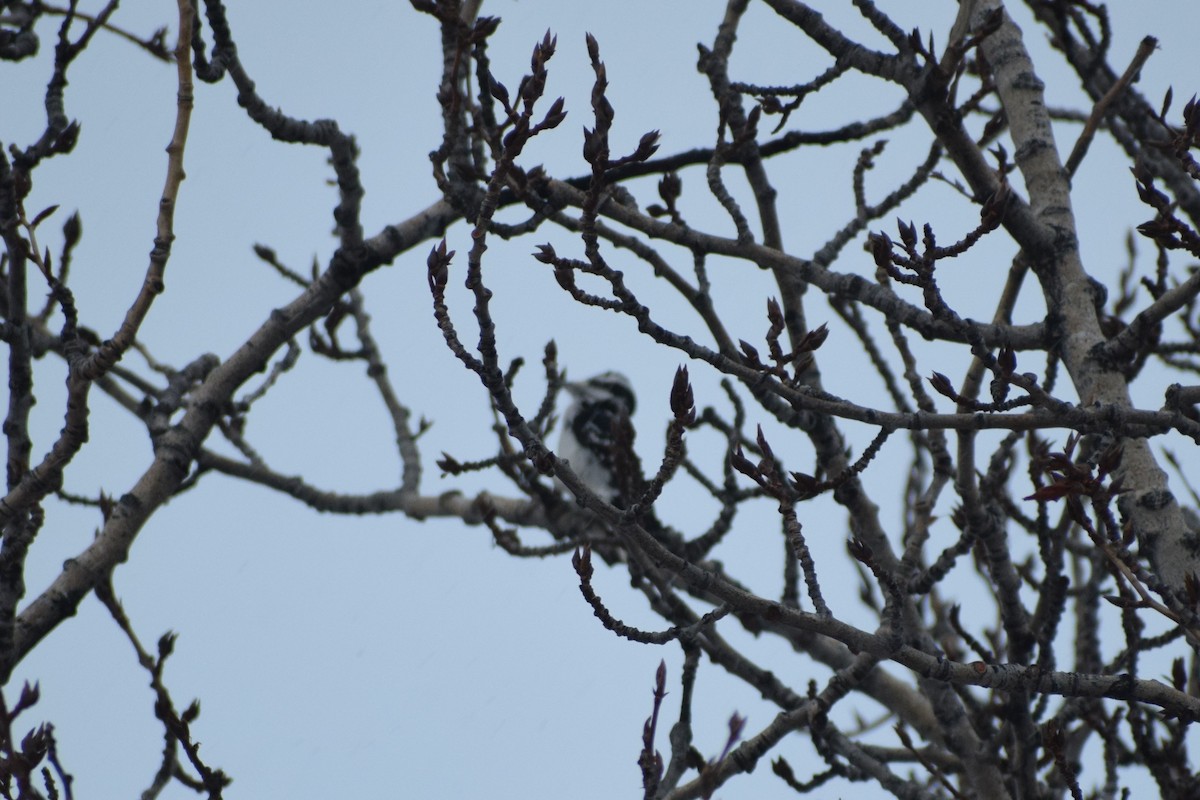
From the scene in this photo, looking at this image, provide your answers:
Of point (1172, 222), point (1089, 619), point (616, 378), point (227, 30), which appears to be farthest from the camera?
point (616, 378)

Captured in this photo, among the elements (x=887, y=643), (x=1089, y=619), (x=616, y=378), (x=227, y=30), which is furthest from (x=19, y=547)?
(x=616, y=378)

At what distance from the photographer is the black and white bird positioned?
8914 mm

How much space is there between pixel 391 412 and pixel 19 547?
3049mm

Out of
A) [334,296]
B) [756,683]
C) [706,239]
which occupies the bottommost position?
[756,683]

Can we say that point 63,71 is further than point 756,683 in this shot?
No

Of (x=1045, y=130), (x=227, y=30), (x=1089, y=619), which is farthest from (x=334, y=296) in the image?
(x=1089, y=619)

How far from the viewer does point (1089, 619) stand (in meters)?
4.66

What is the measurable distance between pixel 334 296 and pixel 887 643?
2474mm

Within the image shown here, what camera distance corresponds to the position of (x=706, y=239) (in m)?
3.52

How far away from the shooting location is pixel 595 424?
9.31 meters

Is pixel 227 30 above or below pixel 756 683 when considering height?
above

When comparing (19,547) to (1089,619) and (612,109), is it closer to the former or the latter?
(612,109)

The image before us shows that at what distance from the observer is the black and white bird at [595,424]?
891 cm

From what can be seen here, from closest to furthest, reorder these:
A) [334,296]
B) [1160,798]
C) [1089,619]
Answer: [1160,798], [334,296], [1089,619]
